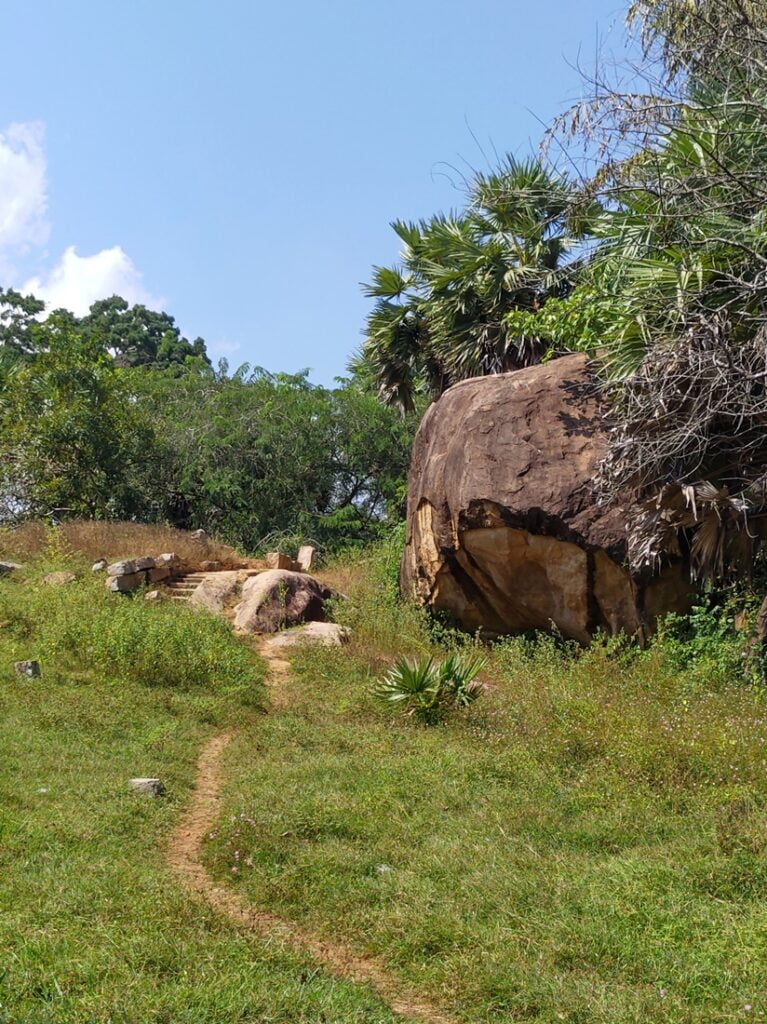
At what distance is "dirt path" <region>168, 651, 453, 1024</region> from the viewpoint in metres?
4.48

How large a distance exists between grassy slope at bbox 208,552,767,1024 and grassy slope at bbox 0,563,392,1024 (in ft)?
1.88

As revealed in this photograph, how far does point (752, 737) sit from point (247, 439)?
58.5 feet

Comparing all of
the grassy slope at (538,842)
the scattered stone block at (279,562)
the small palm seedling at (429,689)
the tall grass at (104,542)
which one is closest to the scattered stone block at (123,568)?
the tall grass at (104,542)

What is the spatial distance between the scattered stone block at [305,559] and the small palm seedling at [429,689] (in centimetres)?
953

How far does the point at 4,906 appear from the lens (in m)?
4.96

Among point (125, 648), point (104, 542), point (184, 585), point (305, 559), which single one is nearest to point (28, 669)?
point (125, 648)

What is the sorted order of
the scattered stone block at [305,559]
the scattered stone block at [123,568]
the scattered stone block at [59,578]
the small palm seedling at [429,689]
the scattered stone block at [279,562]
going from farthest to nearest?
the scattered stone block at [305,559] → the scattered stone block at [279,562] → the scattered stone block at [123,568] → the scattered stone block at [59,578] → the small palm seedling at [429,689]

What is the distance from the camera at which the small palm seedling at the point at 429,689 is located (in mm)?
9781

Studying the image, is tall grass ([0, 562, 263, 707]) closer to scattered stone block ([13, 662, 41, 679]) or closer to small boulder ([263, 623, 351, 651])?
scattered stone block ([13, 662, 41, 679])

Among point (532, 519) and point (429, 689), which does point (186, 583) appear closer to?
point (532, 519)

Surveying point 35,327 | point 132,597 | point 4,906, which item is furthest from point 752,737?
point 35,327

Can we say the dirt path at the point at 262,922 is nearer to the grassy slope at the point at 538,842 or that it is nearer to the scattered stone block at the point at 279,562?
the grassy slope at the point at 538,842

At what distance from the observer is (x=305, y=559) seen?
20141 millimetres

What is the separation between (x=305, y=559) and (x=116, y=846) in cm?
1410
